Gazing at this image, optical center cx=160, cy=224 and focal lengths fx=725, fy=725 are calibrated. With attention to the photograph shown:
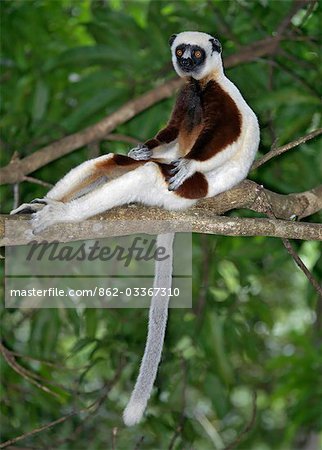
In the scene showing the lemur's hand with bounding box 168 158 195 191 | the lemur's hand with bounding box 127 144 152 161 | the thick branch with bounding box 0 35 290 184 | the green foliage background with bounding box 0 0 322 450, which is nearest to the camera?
the lemur's hand with bounding box 168 158 195 191

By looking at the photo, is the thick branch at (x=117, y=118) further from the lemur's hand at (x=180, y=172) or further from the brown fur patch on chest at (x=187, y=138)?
the lemur's hand at (x=180, y=172)

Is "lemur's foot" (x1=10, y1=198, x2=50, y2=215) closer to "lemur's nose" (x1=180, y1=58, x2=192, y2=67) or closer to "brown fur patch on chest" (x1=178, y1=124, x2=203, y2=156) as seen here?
"brown fur patch on chest" (x1=178, y1=124, x2=203, y2=156)

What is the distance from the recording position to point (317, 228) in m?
3.22

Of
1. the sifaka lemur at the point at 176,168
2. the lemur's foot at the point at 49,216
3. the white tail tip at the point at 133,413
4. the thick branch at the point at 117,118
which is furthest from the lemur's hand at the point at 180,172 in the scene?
the thick branch at the point at 117,118

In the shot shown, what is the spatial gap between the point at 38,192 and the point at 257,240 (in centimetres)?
170

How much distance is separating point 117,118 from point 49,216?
1975 millimetres

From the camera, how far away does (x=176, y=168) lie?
3.44 meters

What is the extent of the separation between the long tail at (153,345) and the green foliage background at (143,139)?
1.21 m

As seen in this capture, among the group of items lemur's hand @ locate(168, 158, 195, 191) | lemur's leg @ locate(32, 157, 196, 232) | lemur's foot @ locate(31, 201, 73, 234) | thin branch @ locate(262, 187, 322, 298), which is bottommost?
lemur's foot @ locate(31, 201, 73, 234)

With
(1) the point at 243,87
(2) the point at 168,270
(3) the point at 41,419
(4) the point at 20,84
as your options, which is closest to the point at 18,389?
(3) the point at 41,419

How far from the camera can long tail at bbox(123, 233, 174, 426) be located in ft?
11.5

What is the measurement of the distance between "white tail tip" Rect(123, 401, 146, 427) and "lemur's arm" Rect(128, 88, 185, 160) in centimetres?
132

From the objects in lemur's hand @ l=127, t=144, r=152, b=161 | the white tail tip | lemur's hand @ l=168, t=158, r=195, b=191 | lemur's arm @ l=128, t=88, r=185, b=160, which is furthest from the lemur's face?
the white tail tip

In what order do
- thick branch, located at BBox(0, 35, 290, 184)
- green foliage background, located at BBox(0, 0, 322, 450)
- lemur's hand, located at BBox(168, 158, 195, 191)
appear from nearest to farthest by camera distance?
lemur's hand, located at BBox(168, 158, 195, 191)
thick branch, located at BBox(0, 35, 290, 184)
green foliage background, located at BBox(0, 0, 322, 450)
